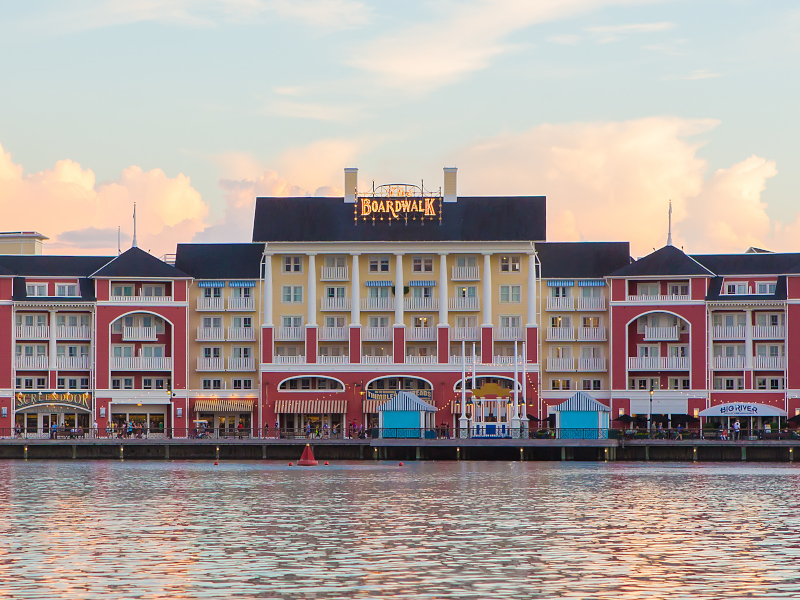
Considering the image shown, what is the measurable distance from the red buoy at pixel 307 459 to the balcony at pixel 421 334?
2356cm

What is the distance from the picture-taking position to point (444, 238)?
117000mm

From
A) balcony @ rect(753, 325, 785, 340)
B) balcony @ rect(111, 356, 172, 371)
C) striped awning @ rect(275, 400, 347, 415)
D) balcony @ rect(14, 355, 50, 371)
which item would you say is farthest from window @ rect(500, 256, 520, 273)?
balcony @ rect(14, 355, 50, 371)

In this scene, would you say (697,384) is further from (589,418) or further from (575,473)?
(575,473)

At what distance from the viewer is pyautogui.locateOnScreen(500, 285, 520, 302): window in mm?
117438

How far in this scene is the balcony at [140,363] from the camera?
114188 mm

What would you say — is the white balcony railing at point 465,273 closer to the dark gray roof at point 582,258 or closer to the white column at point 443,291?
the white column at point 443,291

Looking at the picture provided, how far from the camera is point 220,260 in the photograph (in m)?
120

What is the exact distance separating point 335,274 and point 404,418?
2114 cm

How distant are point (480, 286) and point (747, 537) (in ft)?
238

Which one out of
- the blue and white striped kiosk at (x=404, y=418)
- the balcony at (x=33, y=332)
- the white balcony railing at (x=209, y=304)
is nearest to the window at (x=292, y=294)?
the white balcony railing at (x=209, y=304)

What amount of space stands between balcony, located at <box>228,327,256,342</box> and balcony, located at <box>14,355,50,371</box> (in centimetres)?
1488

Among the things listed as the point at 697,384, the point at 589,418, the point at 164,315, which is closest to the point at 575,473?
the point at 589,418

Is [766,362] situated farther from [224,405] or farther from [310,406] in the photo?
[224,405]

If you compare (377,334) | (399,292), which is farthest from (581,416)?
(377,334)
